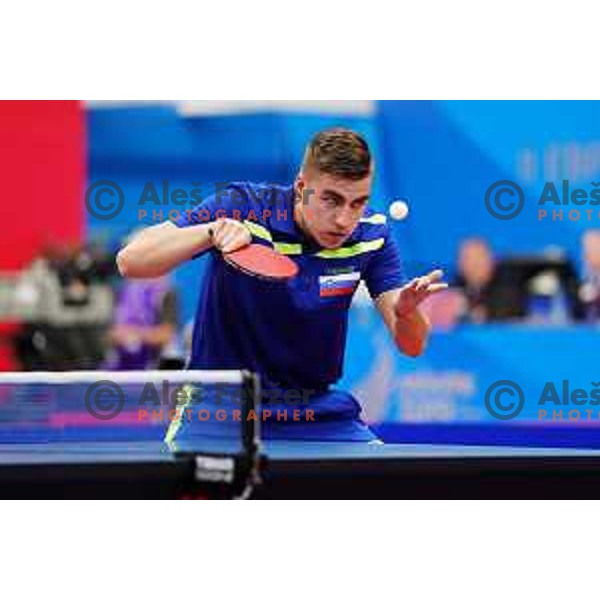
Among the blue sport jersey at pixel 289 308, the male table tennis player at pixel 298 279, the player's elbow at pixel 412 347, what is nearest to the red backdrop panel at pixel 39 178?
the male table tennis player at pixel 298 279

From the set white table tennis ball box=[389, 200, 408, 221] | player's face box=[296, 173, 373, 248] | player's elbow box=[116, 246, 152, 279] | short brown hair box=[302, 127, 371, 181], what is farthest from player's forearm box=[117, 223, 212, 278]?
white table tennis ball box=[389, 200, 408, 221]

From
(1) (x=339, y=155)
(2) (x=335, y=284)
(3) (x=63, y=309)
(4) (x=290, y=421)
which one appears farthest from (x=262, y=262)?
(3) (x=63, y=309)

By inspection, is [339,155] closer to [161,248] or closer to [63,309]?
[161,248]

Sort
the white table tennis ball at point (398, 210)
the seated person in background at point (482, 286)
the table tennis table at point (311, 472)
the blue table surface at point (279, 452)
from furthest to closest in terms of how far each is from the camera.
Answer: the seated person in background at point (482, 286) → the white table tennis ball at point (398, 210) → the blue table surface at point (279, 452) → the table tennis table at point (311, 472)

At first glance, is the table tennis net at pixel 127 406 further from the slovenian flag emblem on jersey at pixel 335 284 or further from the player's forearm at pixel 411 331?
the player's forearm at pixel 411 331

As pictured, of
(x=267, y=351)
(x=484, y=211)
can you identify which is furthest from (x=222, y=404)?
(x=484, y=211)

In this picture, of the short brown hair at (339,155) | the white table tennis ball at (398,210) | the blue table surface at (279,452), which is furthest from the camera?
the white table tennis ball at (398,210)

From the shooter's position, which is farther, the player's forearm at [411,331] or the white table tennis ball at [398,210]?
the white table tennis ball at [398,210]

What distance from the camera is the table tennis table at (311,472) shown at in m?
5.15

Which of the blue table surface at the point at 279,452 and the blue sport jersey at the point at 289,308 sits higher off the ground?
the blue sport jersey at the point at 289,308

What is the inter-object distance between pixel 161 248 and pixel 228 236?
11.3 inches

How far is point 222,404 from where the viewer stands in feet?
19.1

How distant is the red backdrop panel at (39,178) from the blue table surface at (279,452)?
1.48 m

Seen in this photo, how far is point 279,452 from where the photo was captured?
5.46m
